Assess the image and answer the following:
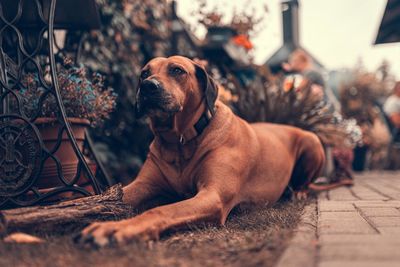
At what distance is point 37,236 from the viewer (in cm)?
214

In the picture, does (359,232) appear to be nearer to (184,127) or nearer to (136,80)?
(184,127)

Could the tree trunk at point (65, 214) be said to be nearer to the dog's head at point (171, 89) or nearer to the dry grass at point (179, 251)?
the dry grass at point (179, 251)

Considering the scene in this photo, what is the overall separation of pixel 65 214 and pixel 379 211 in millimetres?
1791

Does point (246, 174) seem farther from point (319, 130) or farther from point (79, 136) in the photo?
point (319, 130)

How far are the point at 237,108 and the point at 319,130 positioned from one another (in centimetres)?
89

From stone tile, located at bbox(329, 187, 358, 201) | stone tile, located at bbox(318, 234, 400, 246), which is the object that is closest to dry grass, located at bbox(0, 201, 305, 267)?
stone tile, located at bbox(318, 234, 400, 246)

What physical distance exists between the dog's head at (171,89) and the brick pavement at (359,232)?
3.40 feet

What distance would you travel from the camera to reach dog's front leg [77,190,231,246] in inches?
74.6

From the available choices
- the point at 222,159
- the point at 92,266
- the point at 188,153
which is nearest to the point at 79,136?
the point at 188,153

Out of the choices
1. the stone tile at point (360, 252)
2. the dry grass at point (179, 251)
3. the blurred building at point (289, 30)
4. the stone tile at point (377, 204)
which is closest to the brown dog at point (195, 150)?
the dry grass at point (179, 251)

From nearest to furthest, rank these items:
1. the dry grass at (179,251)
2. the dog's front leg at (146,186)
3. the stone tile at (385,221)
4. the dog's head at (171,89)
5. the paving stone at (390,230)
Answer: the dry grass at (179,251), the paving stone at (390,230), the stone tile at (385,221), the dog's head at (171,89), the dog's front leg at (146,186)

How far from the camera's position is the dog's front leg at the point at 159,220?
6.22ft

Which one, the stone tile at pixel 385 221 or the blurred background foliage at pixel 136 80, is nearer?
the stone tile at pixel 385 221

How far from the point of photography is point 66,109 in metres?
3.22
